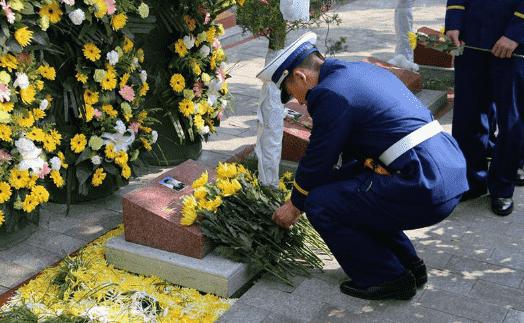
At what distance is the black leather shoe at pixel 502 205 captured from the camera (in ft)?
14.9

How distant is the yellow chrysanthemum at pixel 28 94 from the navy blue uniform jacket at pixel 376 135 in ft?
6.04

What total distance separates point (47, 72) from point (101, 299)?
1.58 m

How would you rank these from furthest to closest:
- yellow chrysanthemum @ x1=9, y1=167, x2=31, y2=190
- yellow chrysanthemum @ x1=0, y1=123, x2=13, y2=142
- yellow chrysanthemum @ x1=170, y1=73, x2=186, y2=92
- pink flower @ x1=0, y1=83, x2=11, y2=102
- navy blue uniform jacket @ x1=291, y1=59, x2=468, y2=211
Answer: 1. yellow chrysanthemum @ x1=170, y1=73, x2=186, y2=92
2. yellow chrysanthemum @ x1=9, y1=167, x2=31, y2=190
3. yellow chrysanthemum @ x1=0, y1=123, x2=13, y2=142
4. pink flower @ x1=0, y1=83, x2=11, y2=102
5. navy blue uniform jacket @ x1=291, y1=59, x2=468, y2=211

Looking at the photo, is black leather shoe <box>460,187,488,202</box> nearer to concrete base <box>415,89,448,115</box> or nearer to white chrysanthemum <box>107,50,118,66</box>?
concrete base <box>415,89,448,115</box>

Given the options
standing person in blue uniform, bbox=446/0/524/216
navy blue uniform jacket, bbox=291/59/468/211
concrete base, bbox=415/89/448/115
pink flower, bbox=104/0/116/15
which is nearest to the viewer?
navy blue uniform jacket, bbox=291/59/468/211

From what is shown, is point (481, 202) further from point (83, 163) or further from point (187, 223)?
point (83, 163)

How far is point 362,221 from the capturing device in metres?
3.34

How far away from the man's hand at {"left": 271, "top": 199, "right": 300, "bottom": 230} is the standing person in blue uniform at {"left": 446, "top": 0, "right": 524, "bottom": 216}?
5.94ft

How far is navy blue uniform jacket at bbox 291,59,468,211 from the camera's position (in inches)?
125

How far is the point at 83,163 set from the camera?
4.54 m

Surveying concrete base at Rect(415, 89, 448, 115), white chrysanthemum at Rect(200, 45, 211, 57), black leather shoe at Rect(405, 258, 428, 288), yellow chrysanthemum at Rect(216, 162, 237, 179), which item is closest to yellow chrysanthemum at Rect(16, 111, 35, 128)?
yellow chrysanthemum at Rect(216, 162, 237, 179)

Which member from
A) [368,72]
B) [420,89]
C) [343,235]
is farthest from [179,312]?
[420,89]

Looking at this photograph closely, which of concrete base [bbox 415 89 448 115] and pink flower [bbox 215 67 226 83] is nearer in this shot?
pink flower [bbox 215 67 226 83]

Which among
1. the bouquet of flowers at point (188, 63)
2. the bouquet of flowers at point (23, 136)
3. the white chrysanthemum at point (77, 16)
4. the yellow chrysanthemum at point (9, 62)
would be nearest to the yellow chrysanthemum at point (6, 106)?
the bouquet of flowers at point (23, 136)
